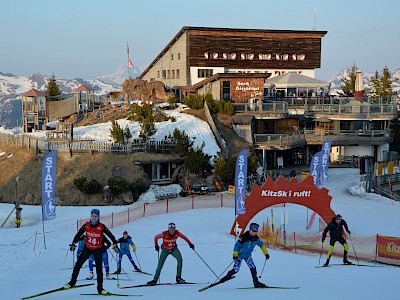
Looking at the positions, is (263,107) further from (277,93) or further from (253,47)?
(253,47)

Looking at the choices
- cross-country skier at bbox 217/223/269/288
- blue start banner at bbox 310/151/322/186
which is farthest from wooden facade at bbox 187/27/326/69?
cross-country skier at bbox 217/223/269/288

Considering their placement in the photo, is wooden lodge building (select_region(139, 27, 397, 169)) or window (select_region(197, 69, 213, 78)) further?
window (select_region(197, 69, 213, 78))

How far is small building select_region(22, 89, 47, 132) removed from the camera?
51531 mm

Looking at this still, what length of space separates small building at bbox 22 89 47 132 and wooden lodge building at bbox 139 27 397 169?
14.3 meters

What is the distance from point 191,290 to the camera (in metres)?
13.1

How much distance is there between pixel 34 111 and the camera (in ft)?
170

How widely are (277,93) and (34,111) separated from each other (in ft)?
80.8

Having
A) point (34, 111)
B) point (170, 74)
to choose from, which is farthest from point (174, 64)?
point (34, 111)

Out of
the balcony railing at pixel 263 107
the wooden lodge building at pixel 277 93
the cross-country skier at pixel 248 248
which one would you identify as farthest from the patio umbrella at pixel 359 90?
the cross-country skier at pixel 248 248

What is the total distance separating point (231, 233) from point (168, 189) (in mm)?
13907

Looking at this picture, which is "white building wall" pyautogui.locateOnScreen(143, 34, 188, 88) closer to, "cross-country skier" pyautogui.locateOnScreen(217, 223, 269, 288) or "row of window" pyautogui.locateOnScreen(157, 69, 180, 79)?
"row of window" pyautogui.locateOnScreen(157, 69, 180, 79)

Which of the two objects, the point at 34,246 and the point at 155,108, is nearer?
the point at 34,246

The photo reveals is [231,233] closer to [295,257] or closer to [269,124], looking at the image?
[295,257]

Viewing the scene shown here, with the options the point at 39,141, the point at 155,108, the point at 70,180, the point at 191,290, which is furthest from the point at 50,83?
the point at 191,290
